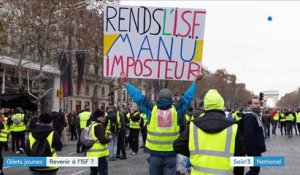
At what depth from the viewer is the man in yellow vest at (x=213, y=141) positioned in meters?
4.97

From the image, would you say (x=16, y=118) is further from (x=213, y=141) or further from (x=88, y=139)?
(x=213, y=141)

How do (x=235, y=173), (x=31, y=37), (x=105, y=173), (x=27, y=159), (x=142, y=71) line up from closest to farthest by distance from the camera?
1. (x=235, y=173)
2. (x=27, y=159)
3. (x=142, y=71)
4. (x=105, y=173)
5. (x=31, y=37)

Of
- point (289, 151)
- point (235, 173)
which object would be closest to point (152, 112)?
point (235, 173)

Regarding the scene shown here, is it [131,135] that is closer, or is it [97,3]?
[131,135]

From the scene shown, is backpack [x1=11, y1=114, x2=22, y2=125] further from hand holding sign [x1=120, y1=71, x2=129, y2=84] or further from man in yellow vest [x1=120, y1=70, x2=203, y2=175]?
man in yellow vest [x1=120, y1=70, x2=203, y2=175]

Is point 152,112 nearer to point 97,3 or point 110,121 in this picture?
point 110,121

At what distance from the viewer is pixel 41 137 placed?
7656mm

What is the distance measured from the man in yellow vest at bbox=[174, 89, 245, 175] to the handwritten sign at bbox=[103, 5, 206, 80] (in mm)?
3401

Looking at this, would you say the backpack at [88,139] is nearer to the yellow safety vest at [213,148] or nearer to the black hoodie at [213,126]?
the black hoodie at [213,126]

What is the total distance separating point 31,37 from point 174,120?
2407 centimetres

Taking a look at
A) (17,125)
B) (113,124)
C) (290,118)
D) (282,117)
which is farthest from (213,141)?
(282,117)

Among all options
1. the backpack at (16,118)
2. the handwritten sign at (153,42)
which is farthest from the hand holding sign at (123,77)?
the backpack at (16,118)

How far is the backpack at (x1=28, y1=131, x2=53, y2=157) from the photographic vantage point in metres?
7.56

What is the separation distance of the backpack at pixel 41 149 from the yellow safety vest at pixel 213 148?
3.20 metres
